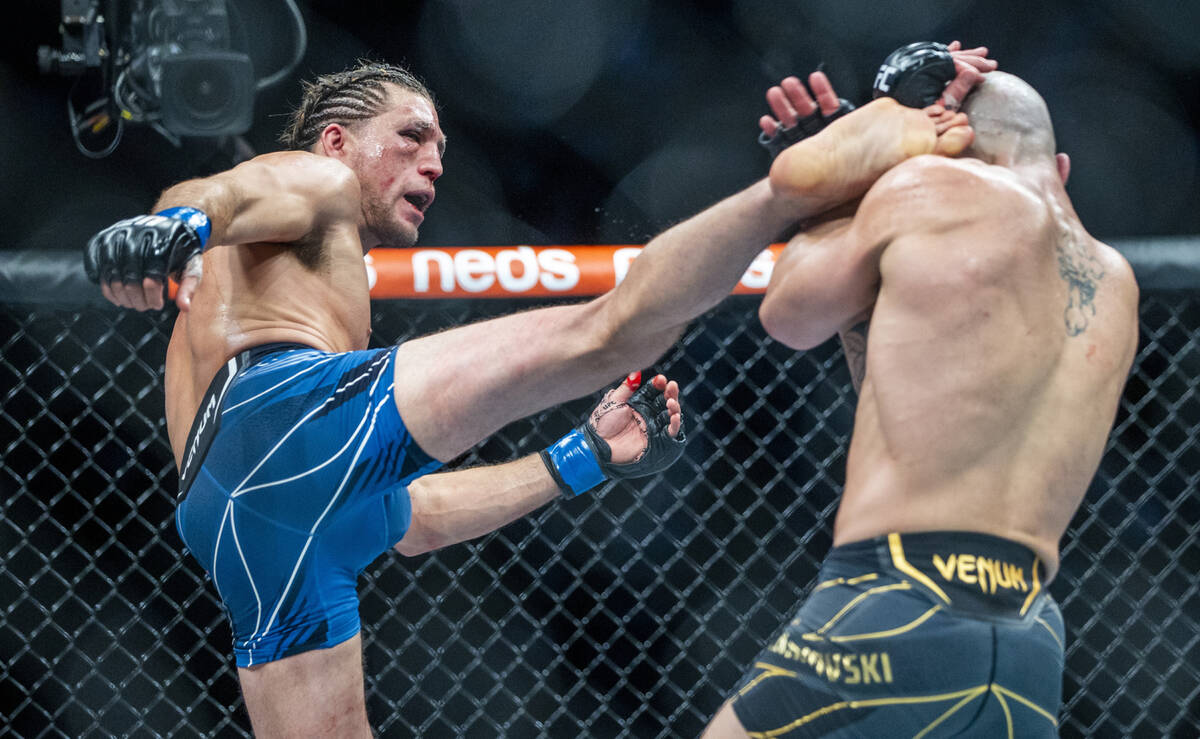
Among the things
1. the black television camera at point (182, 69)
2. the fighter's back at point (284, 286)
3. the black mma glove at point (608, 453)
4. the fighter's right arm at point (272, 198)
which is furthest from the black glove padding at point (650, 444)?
the black television camera at point (182, 69)

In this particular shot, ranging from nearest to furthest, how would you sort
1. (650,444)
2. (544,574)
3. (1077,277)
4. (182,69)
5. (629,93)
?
(1077,277)
(650,444)
(182,69)
(544,574)
(629,93)

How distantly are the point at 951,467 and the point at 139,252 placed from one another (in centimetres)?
90

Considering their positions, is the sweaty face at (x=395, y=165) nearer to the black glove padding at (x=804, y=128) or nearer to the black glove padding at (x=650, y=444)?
the black glove padding at (x=650, y=444)

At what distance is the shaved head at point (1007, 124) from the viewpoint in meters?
1.29

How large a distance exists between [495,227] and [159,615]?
142 cm

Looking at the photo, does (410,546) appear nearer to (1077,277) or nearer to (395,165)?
(395,165)

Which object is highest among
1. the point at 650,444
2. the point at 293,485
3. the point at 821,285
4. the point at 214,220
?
the point at 214,220

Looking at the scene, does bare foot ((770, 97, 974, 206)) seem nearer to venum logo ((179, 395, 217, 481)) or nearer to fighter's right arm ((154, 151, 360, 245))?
fighter's right arm ((154, 151, 360, 245))

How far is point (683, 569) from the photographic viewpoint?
9.62 ft

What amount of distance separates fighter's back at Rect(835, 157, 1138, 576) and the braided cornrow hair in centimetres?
116

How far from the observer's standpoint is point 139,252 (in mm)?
1217

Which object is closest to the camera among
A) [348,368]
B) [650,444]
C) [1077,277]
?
[1077,277]

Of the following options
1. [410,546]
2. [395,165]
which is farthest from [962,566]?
[395,165]

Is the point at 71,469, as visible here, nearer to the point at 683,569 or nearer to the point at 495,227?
the point at 495,227
